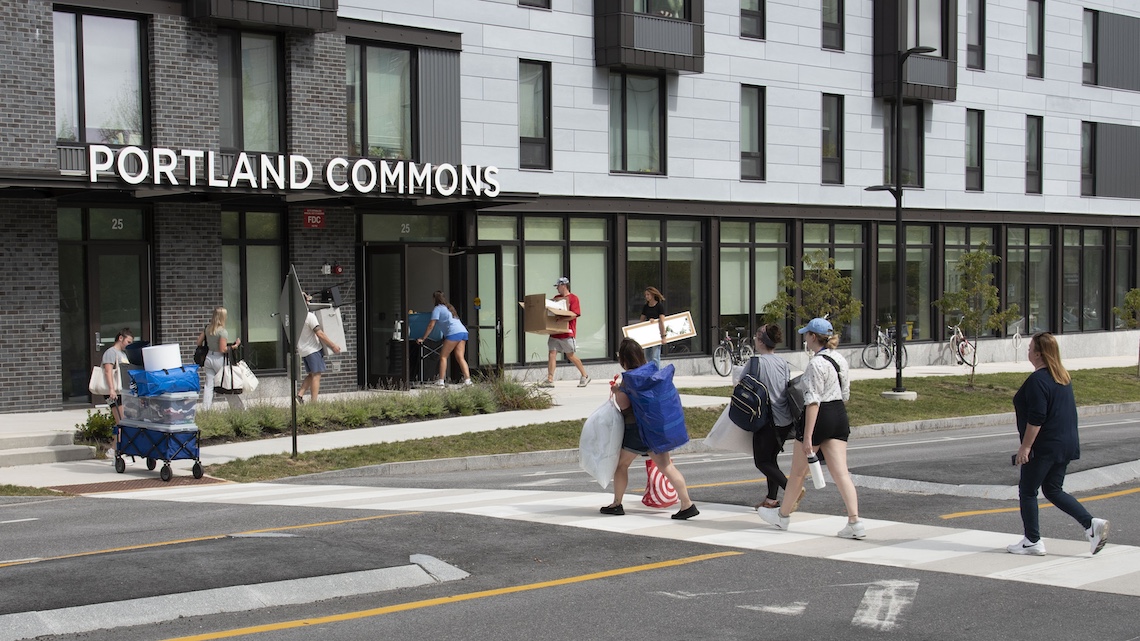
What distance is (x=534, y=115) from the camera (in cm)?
2686

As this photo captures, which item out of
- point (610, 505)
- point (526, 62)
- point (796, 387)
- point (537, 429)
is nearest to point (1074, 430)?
point (796, 387)

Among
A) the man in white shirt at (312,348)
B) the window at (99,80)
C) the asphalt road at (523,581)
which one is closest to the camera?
the asphalt road at (523,581)

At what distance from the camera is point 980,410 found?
25.0m

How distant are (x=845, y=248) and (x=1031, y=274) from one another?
8.53m

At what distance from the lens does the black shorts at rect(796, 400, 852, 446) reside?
10070mm

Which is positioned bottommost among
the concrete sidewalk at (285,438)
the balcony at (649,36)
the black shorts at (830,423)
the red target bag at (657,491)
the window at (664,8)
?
the concrete sidewalk at (285,438)

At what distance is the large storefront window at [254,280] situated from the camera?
2305 centimetres

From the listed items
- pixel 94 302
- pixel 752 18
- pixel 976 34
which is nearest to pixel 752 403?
pixel 94 302

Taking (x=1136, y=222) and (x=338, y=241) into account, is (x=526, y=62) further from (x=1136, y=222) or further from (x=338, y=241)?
(x=1136, y=222)

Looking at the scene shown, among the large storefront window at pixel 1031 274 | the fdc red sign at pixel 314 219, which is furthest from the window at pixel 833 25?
the fdc red sign at pixel 314 219

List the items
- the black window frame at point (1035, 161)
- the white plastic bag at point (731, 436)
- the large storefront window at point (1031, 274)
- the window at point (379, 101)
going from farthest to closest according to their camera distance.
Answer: the black window frame at point (1035, 161) → the large storefront window at point (1031, 274) → the window at point (379, 101) → the white plastic bag at point (731, 436)

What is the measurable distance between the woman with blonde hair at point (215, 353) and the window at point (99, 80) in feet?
12.4

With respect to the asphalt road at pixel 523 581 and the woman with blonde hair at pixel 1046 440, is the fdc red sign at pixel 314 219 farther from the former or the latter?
the woman with blonde hair at pixel 1046 440

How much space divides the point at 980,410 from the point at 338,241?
13175 millimetres
